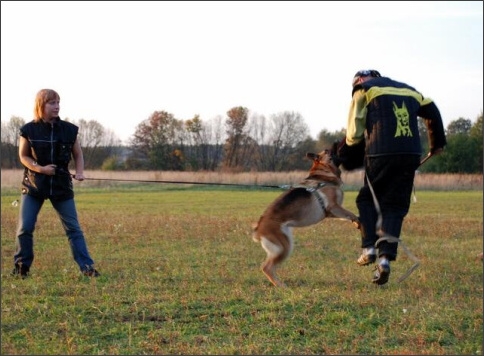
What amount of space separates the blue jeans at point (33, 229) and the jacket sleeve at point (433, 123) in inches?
164

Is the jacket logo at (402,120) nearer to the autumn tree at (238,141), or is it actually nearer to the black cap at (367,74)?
the black cap at (367,74)

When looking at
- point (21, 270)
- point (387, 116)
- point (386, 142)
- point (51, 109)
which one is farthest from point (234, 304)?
point (51, 109)

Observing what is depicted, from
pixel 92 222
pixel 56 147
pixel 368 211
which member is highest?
pixel 56 147

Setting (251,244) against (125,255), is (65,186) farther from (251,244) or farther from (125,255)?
(251,244)

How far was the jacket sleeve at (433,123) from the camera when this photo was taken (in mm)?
5773

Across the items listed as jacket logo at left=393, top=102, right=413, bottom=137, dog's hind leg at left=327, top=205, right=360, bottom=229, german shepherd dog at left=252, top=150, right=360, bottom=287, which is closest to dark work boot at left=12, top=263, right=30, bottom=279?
german shepherd dog at left=252, top=150, right=360, bottom=287

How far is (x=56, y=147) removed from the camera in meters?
7.38

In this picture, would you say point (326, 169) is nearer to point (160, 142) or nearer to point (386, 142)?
point (386, 142)

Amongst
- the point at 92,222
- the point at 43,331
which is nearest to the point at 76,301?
the point at 43,331

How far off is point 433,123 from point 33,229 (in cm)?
467

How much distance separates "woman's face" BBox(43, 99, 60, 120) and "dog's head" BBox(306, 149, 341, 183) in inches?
120

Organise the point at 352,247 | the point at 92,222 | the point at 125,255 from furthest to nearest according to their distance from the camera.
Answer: the point at 92,222, the point at 352,247, the point at 125,255

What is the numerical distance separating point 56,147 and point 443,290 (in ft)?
15.1

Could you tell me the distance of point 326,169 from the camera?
643 cm
